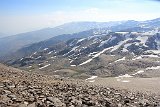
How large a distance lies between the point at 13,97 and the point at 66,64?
169 metres

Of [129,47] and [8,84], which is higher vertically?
[8,84]

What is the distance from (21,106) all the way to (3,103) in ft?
3.36

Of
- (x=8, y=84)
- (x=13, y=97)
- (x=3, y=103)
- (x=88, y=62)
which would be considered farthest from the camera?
(x=88, y=62)

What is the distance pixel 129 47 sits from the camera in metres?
200

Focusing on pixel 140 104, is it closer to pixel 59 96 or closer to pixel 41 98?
pixel 59 96

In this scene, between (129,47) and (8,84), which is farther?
(129,47)

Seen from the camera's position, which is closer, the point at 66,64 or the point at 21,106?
the point at 21,106

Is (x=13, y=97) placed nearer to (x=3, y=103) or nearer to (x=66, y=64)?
(x=3, y=103)

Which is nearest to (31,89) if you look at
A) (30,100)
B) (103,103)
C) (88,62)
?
(30,100)

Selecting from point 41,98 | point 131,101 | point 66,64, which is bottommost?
point 66,64

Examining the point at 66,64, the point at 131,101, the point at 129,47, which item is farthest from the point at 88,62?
the point at 131,101

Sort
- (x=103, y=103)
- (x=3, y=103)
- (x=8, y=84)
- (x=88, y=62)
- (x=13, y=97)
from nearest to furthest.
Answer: (x=3, y=103), (x=13, y=97), (x=103, y=103), (x=8, y=84), (x=88, y=62)

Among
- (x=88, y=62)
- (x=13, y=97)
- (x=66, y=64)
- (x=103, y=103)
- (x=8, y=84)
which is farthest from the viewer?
(x=66, y=64)

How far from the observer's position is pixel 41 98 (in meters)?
20.5
